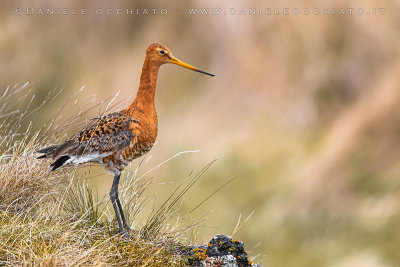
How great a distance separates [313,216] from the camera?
875 inches

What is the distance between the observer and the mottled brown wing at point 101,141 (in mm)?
6062

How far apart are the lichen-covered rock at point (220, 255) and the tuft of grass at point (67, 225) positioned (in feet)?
0.51

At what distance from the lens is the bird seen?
239 inches

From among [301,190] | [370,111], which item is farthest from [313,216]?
[370,111]

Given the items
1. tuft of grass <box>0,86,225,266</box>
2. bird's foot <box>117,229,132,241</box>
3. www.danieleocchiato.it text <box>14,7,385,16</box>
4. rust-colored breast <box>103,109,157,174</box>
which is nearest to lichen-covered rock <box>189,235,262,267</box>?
tuft of grass <box>0,86,225,266</box>

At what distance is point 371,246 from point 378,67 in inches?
351

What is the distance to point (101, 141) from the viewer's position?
240 inches

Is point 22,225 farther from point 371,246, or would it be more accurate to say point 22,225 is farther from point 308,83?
point 308,83

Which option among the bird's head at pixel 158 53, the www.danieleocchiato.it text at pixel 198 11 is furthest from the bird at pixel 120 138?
the www.danieleocchiato.it text at pixel 198 11

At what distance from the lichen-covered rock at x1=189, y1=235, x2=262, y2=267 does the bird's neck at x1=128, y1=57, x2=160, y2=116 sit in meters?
1.47

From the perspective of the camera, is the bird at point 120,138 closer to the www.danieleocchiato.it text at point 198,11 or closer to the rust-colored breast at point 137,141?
the rust-colored breast at point 137,141

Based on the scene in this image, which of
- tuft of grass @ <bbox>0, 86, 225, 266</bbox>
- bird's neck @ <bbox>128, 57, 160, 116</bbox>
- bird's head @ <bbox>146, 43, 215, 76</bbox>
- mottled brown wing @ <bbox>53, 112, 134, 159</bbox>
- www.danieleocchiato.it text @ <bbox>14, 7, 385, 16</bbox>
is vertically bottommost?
tuft of grass @ <bbox>0, 86, 225, 266</bbox>

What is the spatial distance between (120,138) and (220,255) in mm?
1524

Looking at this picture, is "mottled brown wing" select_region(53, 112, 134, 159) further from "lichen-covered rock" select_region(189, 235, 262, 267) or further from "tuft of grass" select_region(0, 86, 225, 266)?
"lichen-covered rock" select_region(189, 235, 262, 267)
